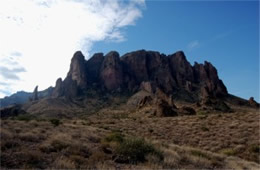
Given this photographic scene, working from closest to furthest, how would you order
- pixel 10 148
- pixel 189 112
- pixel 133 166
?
pixel 133 166
pixel 10 148
pixel 189 112

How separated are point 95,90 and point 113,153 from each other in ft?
412

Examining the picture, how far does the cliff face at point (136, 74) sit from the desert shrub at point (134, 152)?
343ft

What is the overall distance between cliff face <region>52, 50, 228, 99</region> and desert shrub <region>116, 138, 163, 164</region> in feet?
343

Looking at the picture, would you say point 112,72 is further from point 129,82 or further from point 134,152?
point 134,152

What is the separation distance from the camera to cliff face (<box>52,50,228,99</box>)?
124m

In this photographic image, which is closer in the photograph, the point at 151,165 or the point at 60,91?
the point at 151,165

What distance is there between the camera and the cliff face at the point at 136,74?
123500mm

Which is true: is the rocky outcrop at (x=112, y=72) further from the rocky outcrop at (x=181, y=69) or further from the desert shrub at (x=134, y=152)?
the desert shrub at (x=134, y=152)

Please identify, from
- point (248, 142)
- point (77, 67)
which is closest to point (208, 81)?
point (77, 67)

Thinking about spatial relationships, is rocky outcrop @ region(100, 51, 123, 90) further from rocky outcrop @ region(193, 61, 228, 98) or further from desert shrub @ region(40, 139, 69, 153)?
desert shrub @ region(40, 139, 69, 153)

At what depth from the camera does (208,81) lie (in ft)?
391

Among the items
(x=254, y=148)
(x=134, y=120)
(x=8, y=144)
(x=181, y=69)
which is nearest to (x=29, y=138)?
(x=8, y=144)

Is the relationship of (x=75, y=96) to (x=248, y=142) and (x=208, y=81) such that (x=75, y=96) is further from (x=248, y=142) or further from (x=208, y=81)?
(x=248, y=142)

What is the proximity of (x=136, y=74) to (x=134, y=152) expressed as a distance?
457 ft
